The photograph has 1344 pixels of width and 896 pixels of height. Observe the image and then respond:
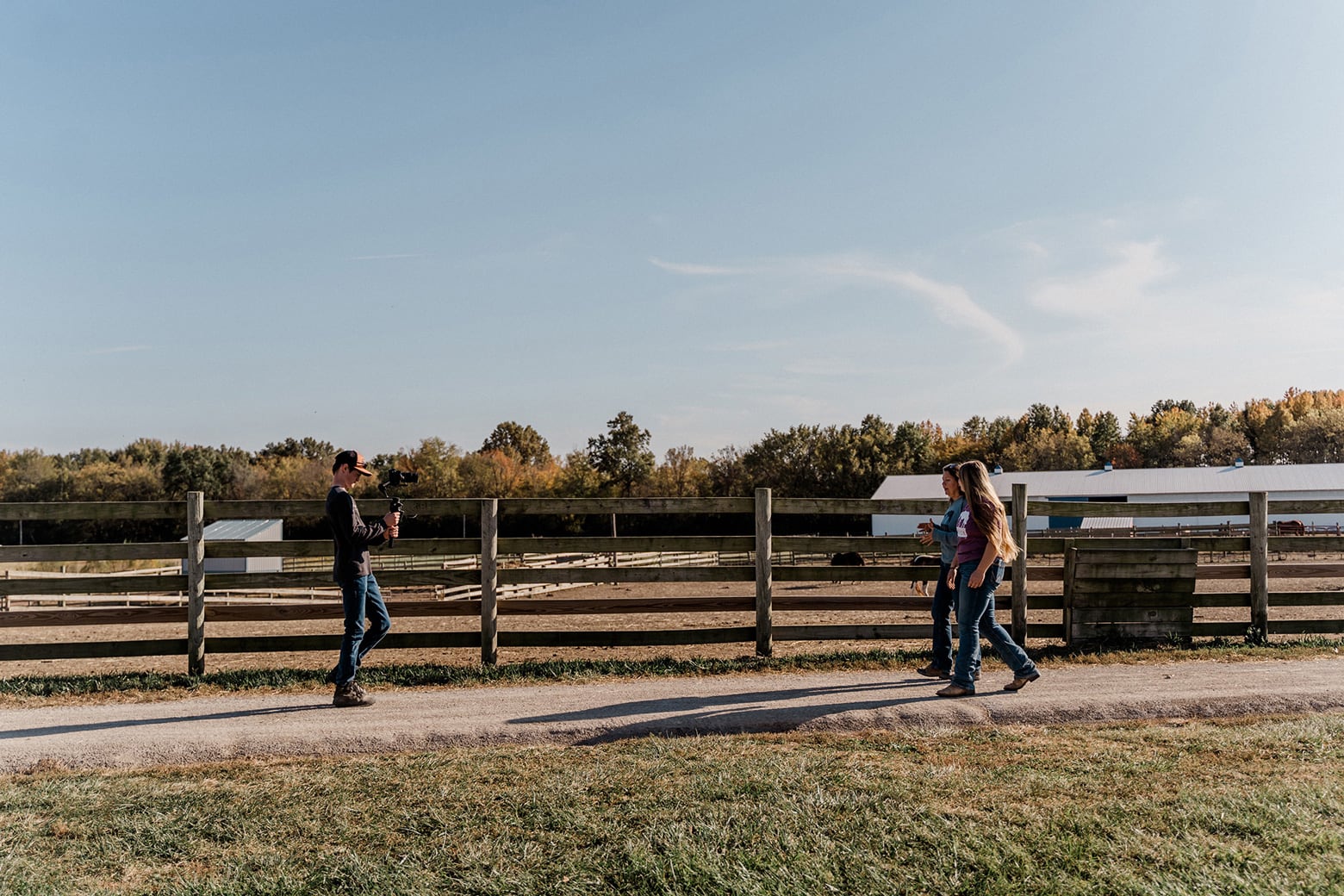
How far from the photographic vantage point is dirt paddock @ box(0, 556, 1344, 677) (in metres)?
10.8

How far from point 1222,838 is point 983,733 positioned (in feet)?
6.89

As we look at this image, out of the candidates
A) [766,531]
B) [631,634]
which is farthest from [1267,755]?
→ [631,634]

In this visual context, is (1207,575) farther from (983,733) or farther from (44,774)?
(44,774)

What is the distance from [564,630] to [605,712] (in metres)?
6.39

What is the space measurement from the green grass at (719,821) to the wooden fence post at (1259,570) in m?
4.21

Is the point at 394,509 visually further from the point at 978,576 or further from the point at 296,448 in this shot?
the point at 296,448

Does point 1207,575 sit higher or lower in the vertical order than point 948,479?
lower

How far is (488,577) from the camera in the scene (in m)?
8.54

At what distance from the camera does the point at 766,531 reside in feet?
29.1

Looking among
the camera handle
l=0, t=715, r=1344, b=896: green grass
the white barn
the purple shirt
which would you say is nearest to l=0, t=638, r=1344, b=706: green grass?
the camera handle

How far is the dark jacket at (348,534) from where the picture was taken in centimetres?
714

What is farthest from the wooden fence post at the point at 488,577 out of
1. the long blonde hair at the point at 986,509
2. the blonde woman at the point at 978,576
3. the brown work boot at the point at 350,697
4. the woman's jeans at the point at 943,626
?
the long blonde hair at the point at 986,509

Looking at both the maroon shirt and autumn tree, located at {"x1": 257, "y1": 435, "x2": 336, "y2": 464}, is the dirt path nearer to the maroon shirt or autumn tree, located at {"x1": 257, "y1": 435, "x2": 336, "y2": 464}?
the maroon shirt

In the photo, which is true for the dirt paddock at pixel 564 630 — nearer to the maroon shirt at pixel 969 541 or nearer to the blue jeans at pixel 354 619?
the blue jeans at pixel 354 619
